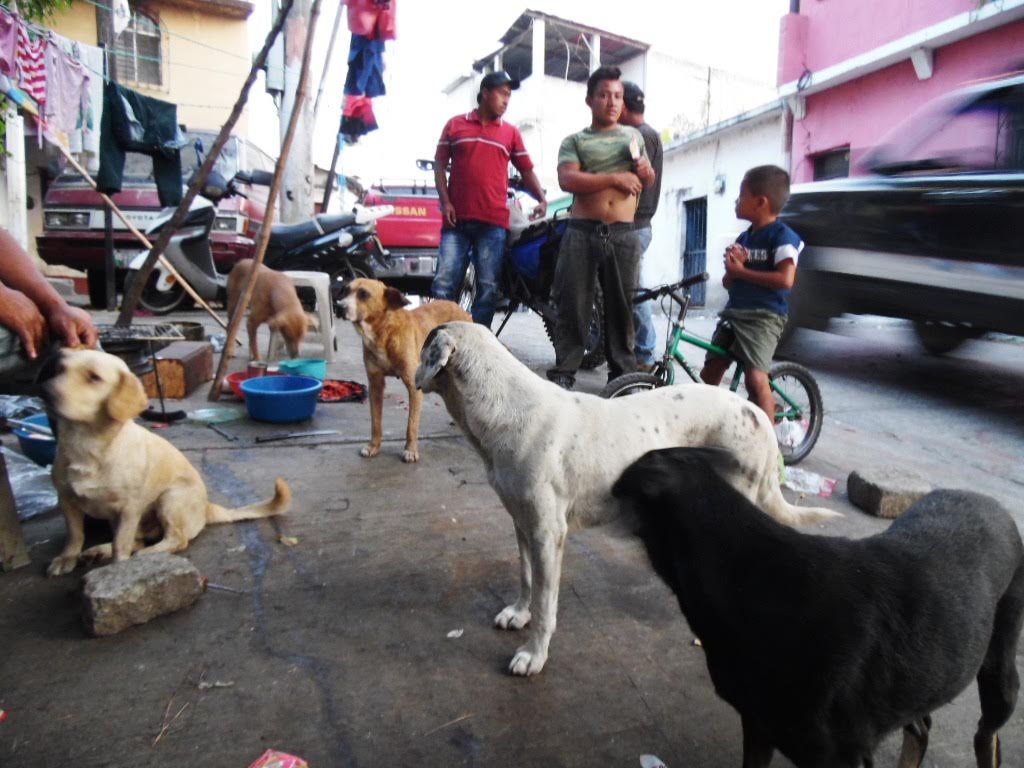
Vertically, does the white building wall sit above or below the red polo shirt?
above

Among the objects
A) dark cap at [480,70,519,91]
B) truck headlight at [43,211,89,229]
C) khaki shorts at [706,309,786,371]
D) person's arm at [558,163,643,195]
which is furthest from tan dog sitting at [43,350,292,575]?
truck headlight at [43,211,89,229]

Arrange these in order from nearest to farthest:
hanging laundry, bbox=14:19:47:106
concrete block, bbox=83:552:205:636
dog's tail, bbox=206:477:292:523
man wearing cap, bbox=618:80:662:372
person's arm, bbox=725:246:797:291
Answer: concrete block, bbox=83:552:205:636 < dog's tail, bbox=206:477:292:523 < person's arm, bbox=725:246:797:291 < man wearing cap, bbox=618:80:662:372 < hanging laundry, bbox=14:19:47:106

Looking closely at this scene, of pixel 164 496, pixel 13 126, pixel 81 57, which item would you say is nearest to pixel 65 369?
pixel 164 496

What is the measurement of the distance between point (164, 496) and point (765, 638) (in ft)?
7.44

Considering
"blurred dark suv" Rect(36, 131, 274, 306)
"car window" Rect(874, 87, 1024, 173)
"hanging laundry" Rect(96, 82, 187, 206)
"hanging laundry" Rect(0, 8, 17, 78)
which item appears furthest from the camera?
"blurred dark suv" Rect(36, 131, 274, 306)

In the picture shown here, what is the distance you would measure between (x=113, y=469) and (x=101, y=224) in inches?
358

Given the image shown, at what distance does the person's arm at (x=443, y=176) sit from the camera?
18.8 ft

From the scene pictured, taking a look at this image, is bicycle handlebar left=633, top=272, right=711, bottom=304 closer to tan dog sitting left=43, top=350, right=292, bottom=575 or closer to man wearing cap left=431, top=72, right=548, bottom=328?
man wearing cap left=431, top=72, right=548, bottom=328

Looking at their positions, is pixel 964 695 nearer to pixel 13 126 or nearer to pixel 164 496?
pixel 164 496

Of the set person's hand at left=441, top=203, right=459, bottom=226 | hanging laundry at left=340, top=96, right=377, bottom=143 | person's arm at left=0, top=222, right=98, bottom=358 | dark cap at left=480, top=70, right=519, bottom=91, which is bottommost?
person's arm at left=0, top=222, right=98, bottom=358

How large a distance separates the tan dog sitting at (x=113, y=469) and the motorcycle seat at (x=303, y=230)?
6.71 metres

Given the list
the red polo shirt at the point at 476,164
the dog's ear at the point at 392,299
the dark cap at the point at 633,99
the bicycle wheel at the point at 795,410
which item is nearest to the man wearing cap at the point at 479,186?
the red polo shirt at the point at 476,164

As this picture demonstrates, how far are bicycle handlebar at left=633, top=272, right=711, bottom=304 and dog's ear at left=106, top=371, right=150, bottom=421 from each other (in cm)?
296

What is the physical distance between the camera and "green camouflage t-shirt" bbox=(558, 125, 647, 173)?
16.1ft
